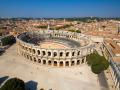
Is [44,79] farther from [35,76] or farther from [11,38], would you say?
[11,38]

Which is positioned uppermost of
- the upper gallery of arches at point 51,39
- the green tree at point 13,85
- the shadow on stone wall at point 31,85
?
the upper gallery of arches at point 51,39

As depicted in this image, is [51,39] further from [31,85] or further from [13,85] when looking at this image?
[13,85]

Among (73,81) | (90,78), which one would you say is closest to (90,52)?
(90,78)

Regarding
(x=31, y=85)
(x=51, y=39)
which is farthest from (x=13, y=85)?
(x=51, y=39)

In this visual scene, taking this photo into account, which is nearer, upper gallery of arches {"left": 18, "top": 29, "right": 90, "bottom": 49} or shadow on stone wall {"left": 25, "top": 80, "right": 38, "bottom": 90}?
shadow on stone wall {"left": 25, "top": 80, "right": 38, "bottom": 90}

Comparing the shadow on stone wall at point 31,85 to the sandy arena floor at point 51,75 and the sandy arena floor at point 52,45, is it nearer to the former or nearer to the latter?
the sandy arena floor at point 51,75

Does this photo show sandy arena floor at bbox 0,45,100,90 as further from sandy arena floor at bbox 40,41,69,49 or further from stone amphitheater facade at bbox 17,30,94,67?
sandy arena floor at bbox 40,41,69,49

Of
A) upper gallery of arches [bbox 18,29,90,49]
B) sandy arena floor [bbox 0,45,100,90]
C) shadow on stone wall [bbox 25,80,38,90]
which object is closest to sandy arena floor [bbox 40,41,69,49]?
upper gallery of arches [bbox 18,29,90,49]

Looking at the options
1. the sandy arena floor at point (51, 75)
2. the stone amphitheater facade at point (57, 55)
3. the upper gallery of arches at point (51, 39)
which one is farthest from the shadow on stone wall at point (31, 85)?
the upper gallery of arches at point (51, 39)

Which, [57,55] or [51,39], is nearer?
[57,55]
